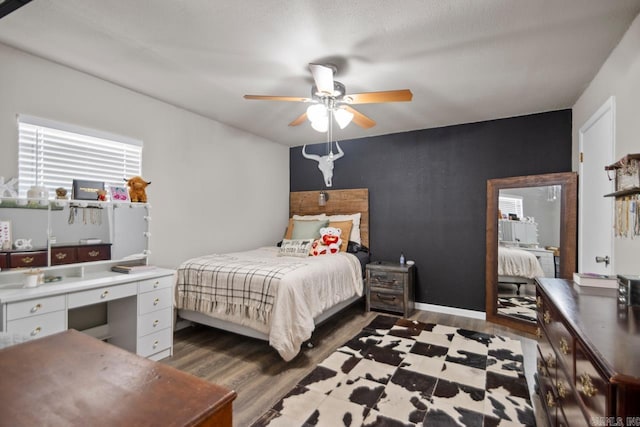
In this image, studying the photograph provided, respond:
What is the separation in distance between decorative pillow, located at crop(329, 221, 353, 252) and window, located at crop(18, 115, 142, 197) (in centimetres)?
251

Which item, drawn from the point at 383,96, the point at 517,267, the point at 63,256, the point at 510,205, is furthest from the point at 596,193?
the point at 63,256

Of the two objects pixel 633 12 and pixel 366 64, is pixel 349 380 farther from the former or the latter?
pixel 633 12

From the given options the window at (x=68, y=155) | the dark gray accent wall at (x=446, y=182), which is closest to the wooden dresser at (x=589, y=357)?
the dark gray accent wall at (x=446, y=182)

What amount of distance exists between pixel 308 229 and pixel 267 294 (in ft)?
5.89

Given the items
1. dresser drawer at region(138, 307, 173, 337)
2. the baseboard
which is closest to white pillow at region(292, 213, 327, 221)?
the baseboard

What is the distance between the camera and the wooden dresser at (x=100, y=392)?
663mm

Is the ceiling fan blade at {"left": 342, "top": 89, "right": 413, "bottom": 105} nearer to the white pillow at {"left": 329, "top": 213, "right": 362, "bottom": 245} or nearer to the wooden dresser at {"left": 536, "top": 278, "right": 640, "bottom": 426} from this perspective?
the wooden dresser at {"left": 536, "top": 278, "right": 640, "bottom": 426}

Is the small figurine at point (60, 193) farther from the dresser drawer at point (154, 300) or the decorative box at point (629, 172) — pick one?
the decorative box at point (629, 172)

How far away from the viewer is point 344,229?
429 centimetres

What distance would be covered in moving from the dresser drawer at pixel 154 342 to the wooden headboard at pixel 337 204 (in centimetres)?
275

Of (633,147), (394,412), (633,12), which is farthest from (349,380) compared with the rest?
(633,12)

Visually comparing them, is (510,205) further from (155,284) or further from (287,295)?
(155,284)

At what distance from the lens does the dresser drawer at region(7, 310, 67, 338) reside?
185 centimetres

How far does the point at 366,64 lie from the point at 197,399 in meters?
2.39
